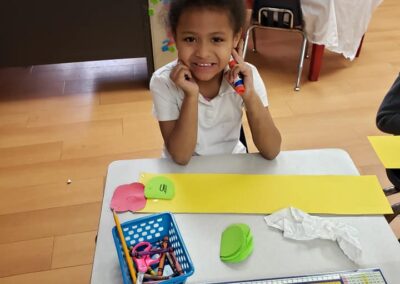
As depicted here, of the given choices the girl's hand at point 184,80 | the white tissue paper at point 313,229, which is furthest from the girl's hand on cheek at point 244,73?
the white tissue paper at point 313,229

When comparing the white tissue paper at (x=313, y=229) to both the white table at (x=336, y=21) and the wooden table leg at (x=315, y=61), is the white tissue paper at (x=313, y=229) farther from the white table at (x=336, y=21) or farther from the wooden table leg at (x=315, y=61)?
the wooden table leg at (x=315, y=61)

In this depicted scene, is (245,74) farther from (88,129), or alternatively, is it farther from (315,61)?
(315,61)

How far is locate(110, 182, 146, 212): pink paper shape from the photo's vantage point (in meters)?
0.79

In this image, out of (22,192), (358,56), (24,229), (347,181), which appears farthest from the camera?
(358,56)

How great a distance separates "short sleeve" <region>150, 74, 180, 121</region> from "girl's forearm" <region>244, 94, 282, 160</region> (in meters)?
0.20

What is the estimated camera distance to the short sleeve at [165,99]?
41.7 inches

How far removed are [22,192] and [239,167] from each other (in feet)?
4.32

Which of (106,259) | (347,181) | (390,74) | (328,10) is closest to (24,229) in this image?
(106,259)

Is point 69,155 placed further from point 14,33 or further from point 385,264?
point 385,264

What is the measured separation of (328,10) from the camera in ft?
7.50

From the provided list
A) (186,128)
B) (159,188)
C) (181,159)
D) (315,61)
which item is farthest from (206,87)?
(315,61)

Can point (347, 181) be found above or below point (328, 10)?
above

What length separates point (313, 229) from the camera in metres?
0.73

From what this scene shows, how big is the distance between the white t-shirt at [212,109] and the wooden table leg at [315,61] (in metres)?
1.59
